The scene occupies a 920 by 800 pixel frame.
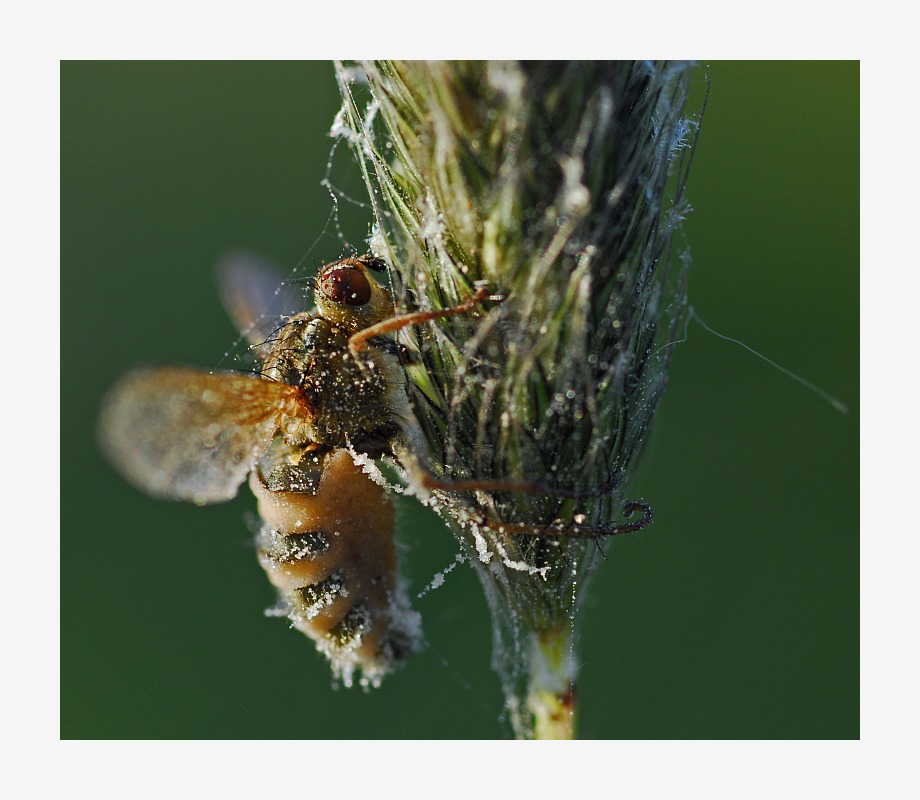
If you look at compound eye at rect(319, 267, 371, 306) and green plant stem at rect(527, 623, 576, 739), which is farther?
compound eye at rect(319, 267, 371, 306)

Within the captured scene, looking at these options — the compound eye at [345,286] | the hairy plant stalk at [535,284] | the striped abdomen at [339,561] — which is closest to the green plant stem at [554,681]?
the hairy plant stalk at [535,284]

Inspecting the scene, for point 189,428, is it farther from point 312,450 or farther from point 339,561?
point 339,561

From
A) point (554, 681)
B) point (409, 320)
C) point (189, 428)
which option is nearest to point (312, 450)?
point (189, 428)

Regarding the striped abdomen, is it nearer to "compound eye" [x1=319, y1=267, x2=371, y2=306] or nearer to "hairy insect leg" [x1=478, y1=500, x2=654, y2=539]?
"compound eye" [x1=319, y1=267, x2=371, y2=306]

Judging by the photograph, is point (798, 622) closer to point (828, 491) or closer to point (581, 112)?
point (828, 491)

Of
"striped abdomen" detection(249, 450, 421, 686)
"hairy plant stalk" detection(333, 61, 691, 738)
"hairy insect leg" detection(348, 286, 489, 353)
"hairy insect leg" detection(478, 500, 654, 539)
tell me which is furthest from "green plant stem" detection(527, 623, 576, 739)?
"hairy insect leg" detection(348, 286, 489, 353)

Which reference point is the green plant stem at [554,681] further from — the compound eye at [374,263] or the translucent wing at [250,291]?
the translucent wing at [250,291]

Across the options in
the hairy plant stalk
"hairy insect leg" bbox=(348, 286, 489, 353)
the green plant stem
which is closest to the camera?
the hairy plant stalk

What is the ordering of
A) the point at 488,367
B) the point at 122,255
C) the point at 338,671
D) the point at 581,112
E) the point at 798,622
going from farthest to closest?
the point at 122,255, the point at 798,622, the point at 338,671, the point at 488,367, the point at 581,112

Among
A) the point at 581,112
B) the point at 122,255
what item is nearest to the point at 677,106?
the point at 581,112
